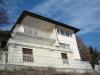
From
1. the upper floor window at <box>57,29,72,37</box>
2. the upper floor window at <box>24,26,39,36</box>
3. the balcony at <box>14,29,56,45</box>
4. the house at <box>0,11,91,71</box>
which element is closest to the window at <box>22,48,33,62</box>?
the house at <box>0,11,91,71</box>

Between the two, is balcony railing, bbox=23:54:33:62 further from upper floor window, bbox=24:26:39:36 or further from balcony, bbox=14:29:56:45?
upper floor window, bbox=24:26:39:36

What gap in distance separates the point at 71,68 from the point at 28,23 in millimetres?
10211

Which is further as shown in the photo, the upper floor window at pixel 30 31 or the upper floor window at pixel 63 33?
the upper floor window at pixel 63 33

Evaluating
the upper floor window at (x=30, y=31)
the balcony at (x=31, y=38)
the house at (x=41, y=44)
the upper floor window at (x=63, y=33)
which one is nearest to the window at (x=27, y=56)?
the house at (x=41, y=44)

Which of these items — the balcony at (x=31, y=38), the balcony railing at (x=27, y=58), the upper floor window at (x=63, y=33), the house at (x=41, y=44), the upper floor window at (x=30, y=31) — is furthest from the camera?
the upper floor window at (x=63, y=33)

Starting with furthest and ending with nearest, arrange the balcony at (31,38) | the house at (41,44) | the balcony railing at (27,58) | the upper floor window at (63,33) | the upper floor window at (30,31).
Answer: the upper floor window at (63,33)
the upper floor window at (30,31)
the balcony at (31,38)
the balcony railing at (27,58)
the house at (41,44)

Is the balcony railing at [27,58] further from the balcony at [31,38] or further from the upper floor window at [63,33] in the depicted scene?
the upper floor window at [63,33]

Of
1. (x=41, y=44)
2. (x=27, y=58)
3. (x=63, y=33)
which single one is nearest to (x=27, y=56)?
(x=27, y=58)

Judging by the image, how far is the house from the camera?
670 inches

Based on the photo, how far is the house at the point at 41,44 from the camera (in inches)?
670

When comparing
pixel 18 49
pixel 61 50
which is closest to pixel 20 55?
pixel 18 49

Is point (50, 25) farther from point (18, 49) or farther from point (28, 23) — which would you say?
point (18, 49)

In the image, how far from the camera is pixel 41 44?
19828mm

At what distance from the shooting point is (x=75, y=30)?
30.1 meters
